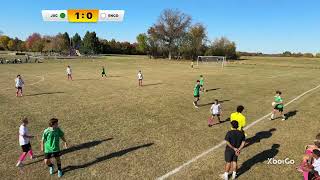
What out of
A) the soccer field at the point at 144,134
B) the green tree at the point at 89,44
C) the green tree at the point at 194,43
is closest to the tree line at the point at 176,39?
the green tree at the point at 194,43

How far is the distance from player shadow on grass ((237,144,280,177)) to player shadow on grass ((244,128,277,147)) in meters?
0.90

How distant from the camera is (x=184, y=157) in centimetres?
1134

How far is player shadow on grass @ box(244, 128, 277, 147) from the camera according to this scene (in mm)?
13312

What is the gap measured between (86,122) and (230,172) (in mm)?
8830

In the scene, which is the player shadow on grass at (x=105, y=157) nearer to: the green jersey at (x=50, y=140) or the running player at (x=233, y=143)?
the green jersey at (x=50, y=140)

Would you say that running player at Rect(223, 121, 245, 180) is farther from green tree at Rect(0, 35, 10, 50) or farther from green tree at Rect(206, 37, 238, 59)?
green tree at Rect(0, 35, 10, 50)

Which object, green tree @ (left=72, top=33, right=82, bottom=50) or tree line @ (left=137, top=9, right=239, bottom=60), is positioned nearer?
tree line @ (left=137, top=9, right=239, bottom=60)

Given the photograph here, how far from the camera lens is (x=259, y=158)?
11.4m

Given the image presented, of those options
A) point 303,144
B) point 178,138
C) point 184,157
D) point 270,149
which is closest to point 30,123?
point 178,138

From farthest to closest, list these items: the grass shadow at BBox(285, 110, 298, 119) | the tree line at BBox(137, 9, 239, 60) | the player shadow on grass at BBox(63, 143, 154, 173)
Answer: the tree line at BBox(137, 9, 239, 60) → the grass shadow at BBox(285, 110, 298, 119) → the player shadow on grass at BBox(63, 143, 154, 173)

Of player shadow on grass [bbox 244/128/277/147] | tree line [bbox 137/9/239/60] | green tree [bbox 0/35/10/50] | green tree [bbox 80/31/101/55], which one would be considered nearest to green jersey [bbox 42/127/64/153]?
player shadow on grass [bbox 244/128/277/147]

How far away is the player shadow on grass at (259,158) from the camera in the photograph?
10.4 metres

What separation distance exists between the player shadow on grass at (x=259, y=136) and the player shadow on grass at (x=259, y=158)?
2.94 feet

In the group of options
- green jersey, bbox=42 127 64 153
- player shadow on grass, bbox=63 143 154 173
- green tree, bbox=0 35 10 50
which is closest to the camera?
green jersey, bbox=42 127 64 153
